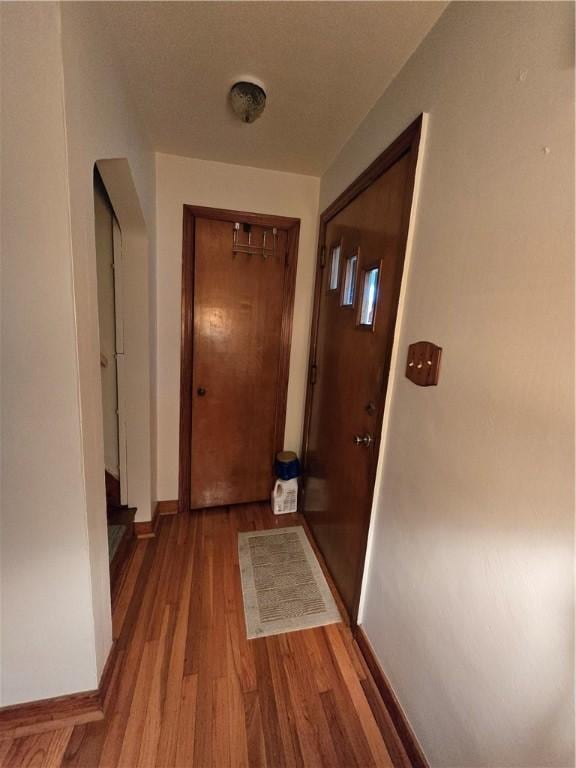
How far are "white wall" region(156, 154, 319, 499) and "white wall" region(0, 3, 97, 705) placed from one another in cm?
115

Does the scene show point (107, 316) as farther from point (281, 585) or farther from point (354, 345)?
point (281, 585)

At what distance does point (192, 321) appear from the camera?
196 centimetres

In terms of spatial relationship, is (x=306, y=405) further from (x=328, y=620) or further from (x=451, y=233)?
(x=451, y=233)

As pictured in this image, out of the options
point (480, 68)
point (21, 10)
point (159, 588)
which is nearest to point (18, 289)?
point (21, 10)

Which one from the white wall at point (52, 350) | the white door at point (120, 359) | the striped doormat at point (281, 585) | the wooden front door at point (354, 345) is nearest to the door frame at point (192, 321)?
the wooden front door at point (354, 345)

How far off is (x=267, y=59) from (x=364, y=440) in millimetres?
1501

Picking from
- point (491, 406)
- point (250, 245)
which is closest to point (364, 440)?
point (491, 406)

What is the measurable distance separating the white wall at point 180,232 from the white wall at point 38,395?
1.15 metres

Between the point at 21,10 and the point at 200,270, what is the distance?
49.8 inches

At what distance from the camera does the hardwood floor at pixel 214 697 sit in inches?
38.0

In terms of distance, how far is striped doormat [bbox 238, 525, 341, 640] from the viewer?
55.7 inches

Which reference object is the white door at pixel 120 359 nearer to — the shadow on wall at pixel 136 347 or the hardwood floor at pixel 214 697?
the shadow on wall at pixel 136 347

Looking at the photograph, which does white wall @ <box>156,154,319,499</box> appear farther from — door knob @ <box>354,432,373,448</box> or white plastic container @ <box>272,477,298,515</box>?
door knob @ <box>354,432,373,448</box>

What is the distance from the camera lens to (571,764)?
1.76ft
